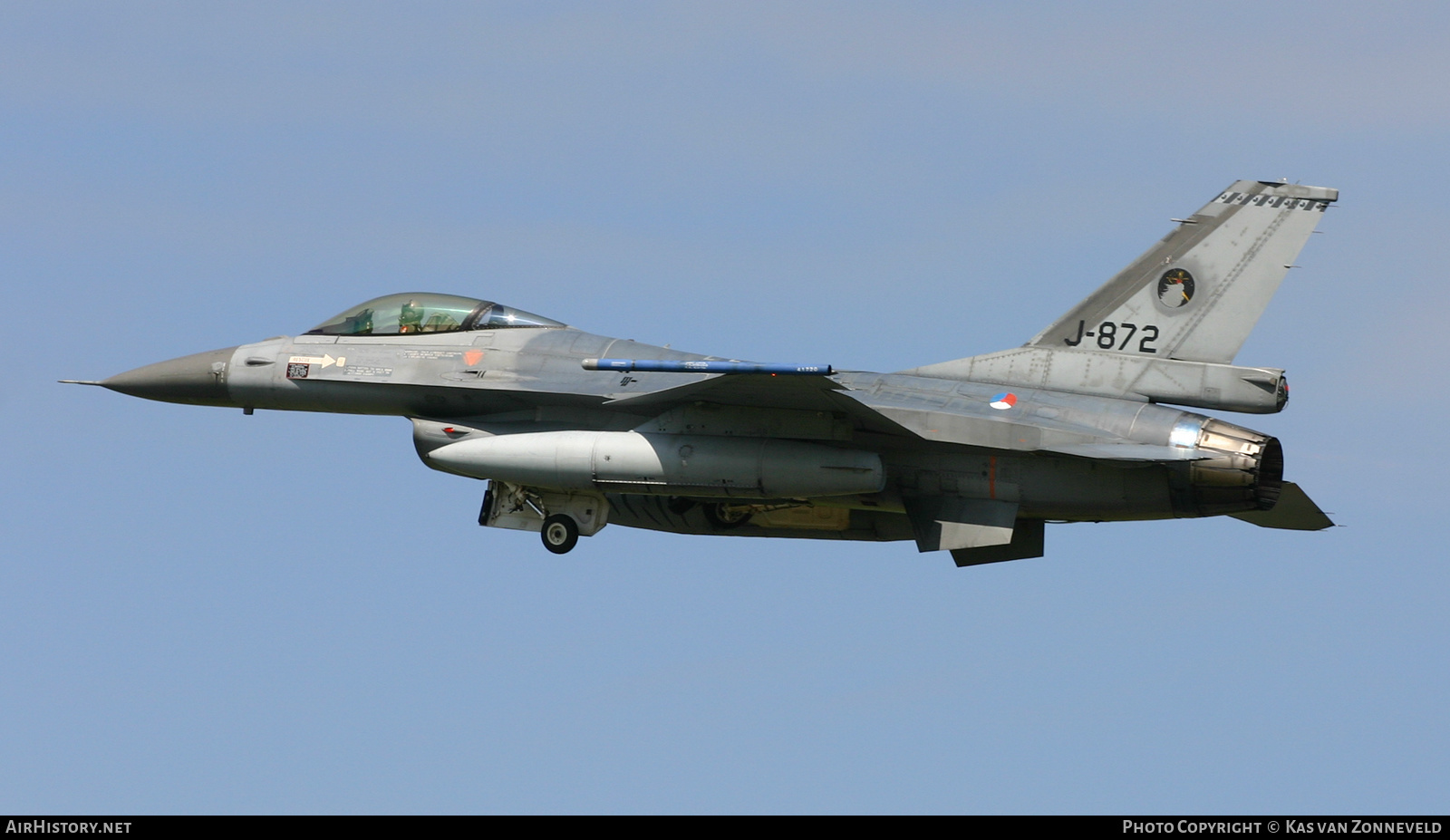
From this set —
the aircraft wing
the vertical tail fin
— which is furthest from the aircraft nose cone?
the vertical tail fin

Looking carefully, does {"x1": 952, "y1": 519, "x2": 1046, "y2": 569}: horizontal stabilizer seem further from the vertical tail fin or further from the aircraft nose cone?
A: the aircraft nose cone

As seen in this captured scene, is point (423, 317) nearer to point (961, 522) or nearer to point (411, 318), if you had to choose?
point (411, 318)

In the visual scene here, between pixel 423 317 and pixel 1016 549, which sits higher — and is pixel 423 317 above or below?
above

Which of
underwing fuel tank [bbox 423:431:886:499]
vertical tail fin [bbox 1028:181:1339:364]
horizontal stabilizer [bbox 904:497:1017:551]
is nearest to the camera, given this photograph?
underwing fuel tank [bbox 423:431:886:499]

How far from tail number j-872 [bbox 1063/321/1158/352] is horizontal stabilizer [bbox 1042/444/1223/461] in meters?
1.35

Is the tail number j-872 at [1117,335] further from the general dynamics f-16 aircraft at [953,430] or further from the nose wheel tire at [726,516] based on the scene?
the nose wheel tire at [726,516]

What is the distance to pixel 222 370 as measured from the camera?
20.6 m

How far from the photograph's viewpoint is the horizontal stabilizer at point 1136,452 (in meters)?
16.9

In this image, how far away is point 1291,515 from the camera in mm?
18672

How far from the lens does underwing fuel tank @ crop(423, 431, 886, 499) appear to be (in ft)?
57.7

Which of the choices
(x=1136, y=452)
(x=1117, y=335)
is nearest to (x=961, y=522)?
(x=1136, y=452)

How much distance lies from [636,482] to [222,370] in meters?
5.27

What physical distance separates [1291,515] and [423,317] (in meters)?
9.01
